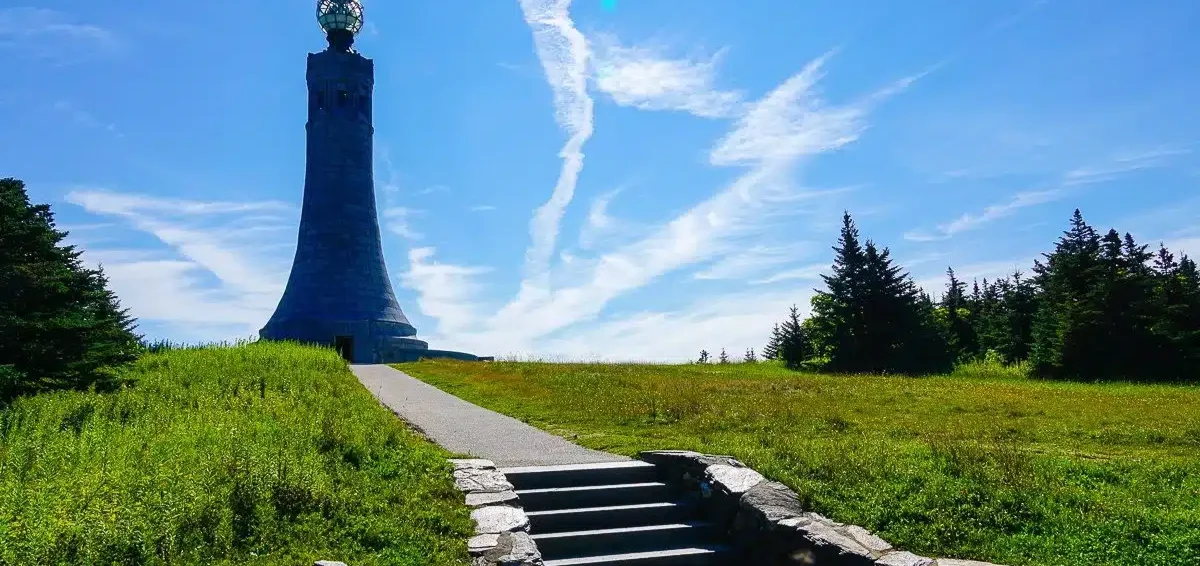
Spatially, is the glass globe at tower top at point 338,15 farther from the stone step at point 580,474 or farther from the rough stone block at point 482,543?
the rough stone block at point 482,543

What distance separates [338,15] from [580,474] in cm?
4360

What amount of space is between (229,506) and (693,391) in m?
13.7

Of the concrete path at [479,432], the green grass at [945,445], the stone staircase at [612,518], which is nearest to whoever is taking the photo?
the green grass at [945,445]

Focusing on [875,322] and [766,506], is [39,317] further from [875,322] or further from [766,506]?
[875,322]

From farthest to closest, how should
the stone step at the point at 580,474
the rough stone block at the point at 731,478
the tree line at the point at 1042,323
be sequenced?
the tree line at the point at 1042,323 → the stone step at the point at 580,474 → the rough stone block at the point at 731,478

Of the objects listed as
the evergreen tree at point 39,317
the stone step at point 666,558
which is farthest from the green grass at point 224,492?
the evergreen tree at point 39,317

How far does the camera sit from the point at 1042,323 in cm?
3222

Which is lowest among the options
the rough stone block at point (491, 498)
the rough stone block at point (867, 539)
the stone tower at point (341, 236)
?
the rough stone block at point (867, 539)

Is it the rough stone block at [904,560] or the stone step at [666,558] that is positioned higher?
the rough stone block at [904,560]

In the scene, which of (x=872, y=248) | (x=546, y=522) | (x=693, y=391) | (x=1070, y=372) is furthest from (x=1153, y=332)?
(x=546, y=522)

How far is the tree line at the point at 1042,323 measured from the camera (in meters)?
28.7

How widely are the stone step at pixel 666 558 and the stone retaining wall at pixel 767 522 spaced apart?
0.74 feet

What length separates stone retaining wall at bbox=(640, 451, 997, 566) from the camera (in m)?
6.40

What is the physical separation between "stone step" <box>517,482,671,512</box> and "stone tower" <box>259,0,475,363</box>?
115 ft
